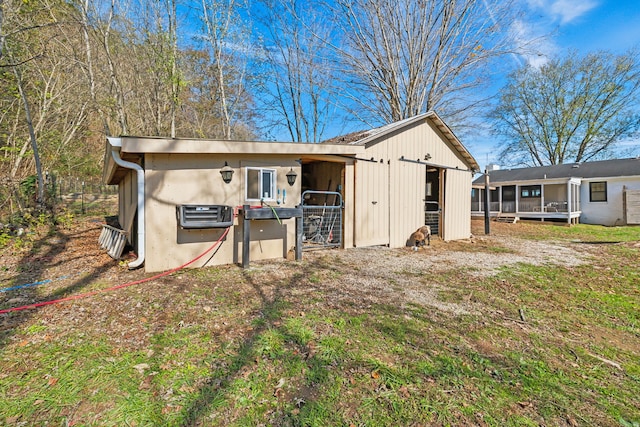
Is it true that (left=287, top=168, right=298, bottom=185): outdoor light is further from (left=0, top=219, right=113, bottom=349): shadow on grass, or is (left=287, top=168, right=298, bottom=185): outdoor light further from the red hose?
(left=0, top=219, right=113, bottom=349): shadow on grass

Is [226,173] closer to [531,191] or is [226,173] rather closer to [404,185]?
[404,185]

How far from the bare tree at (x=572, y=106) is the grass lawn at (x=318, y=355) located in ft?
76.0

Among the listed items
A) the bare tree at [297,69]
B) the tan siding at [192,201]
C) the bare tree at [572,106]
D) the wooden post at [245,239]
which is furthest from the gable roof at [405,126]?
the bare tree at [572,106]

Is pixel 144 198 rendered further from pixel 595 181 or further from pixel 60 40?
pixel 595 181

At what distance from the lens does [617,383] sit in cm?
227

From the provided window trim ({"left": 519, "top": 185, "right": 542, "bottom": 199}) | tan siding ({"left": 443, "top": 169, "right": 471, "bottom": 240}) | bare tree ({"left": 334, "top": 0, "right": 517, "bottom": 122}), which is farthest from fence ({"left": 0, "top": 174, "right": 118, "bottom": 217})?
window trim ({"left": 519, "top": 185, "right": 542, "bottom": 199})

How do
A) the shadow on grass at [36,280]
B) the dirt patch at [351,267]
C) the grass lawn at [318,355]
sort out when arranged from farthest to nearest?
the dirt patch at [351,267] < the shadow on grass at [36,280] < the grass lawn at [318,355]

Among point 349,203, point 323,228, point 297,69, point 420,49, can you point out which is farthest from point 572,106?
point 323,228

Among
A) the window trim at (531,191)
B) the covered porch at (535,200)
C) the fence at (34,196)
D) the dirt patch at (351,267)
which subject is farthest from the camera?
the window trim at (531,191)

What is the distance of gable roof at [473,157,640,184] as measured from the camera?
14952 mm

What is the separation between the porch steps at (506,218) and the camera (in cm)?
1588

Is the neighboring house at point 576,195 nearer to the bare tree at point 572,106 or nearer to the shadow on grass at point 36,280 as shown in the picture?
the bare tree at point 572,106

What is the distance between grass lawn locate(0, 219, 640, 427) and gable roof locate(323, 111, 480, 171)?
13.6ft

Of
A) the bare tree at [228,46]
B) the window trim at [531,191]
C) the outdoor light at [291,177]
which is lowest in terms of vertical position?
the outdoor light at [291,177]
